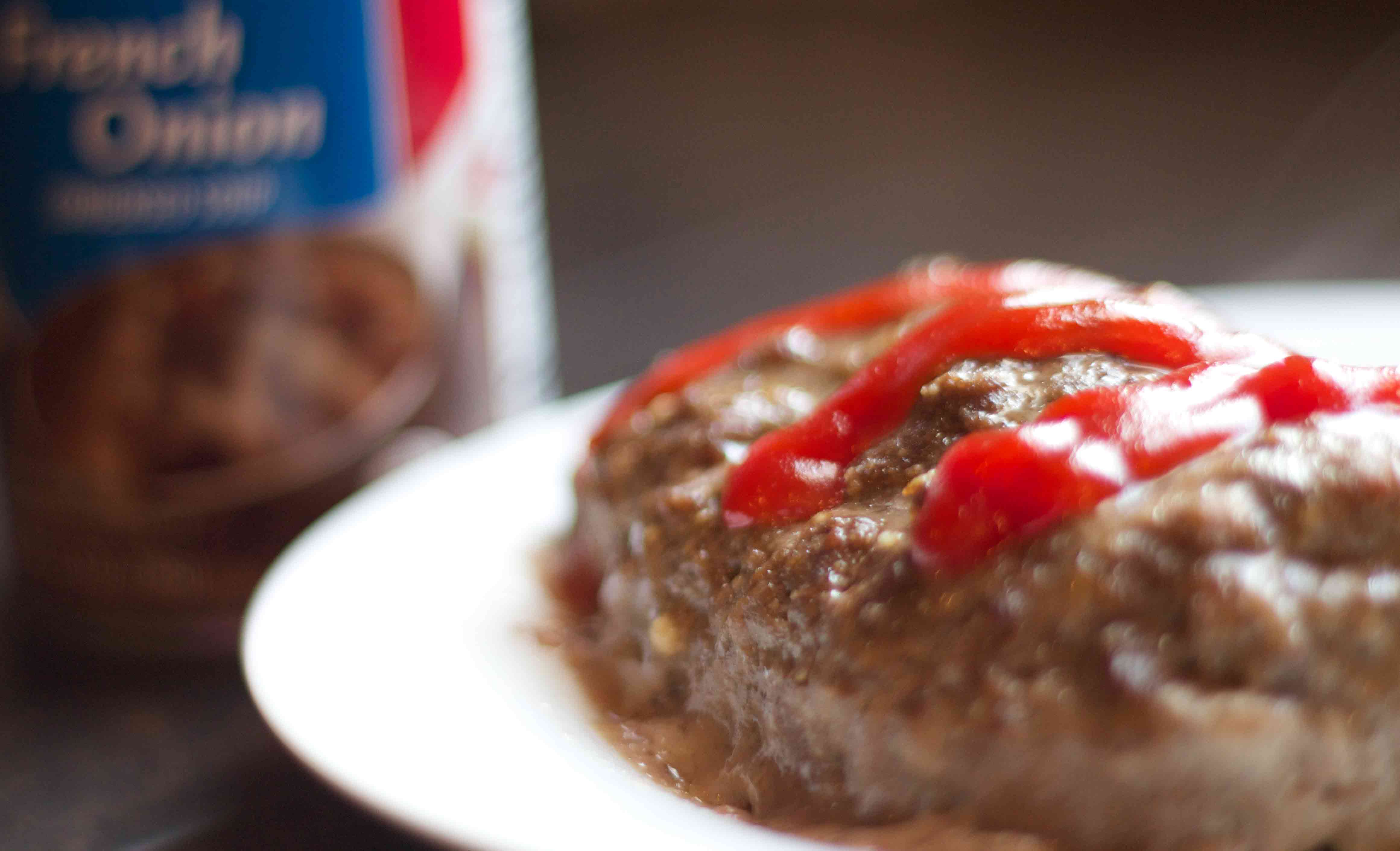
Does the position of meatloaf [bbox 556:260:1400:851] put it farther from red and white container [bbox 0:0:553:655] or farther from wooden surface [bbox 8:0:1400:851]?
red and white container [bbox 0:0:553:655]

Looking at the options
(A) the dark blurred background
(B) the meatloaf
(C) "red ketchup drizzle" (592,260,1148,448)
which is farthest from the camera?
(A) the dark blurred background

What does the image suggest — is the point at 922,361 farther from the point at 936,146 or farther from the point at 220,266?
the point at 936,146

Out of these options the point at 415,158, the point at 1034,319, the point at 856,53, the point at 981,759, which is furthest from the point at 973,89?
the point at 981,759

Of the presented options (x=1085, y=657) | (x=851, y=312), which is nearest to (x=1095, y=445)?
(x=1085, y=657)

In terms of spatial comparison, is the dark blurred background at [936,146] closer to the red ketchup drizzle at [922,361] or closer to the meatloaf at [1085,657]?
the red ketchup drizzle at [922,361]

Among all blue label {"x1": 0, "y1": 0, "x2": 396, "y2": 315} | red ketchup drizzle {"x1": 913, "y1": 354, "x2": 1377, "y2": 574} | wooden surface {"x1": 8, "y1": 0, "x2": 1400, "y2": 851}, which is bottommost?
wooden surface {"x1": 8, "y1": 0, "x2": 1400, "y2": 851}

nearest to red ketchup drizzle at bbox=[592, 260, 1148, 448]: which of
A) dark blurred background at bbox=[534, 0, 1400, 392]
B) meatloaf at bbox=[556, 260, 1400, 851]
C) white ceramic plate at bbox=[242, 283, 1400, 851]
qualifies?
white ceramic plate at bbox=[242, 283, 1400, 851]
